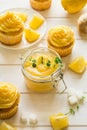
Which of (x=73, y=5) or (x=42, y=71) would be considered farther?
(x=73, y=5)

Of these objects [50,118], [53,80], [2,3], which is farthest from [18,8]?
[50,118]

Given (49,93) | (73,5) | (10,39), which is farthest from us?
(73,5)

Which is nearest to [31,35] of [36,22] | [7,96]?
[36,22]

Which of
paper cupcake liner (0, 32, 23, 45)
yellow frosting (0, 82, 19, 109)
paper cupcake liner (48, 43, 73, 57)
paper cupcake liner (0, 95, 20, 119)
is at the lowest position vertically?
paper cupcake liner (0, 95, 20, 119)

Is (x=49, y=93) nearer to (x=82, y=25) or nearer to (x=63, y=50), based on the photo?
(x=63, y=50)

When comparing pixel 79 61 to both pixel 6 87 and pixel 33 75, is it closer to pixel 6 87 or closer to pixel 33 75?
pixel 33 75

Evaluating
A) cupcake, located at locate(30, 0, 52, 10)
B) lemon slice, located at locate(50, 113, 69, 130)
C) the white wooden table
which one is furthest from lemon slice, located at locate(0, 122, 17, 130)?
cupcake, located at locate(30, 0, 52, 10)

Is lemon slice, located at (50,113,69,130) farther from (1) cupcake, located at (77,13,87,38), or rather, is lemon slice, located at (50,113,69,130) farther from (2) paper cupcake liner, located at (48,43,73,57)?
(1) cupcake, located at (77,13,87,38)
